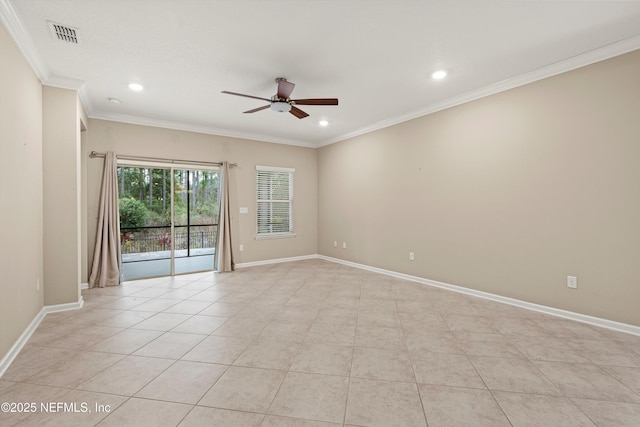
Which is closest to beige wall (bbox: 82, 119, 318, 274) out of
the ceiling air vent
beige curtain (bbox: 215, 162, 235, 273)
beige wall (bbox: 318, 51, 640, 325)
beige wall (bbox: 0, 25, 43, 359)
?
beige curtain (bbox: 215, 162, 235, 273)

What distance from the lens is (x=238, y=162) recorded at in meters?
6.02

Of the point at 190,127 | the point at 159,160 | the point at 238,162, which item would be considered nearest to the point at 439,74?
the point at 238,162

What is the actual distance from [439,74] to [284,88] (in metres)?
1.88

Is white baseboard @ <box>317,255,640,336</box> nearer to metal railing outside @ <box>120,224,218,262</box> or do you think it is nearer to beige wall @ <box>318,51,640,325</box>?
beige wall @ <box>318,51,640,325</box>

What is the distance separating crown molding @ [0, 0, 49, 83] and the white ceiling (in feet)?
0.04

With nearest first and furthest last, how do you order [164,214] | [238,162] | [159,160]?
[159,160] → [164,214] → [238,162]

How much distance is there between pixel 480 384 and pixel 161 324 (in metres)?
3.14

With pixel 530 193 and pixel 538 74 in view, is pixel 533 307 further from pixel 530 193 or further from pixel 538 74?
pixel 538 74

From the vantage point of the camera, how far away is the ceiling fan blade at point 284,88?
3.23 m

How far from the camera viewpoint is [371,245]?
224 inches

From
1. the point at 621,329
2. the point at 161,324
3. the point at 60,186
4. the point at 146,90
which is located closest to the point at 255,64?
the point at 146,90

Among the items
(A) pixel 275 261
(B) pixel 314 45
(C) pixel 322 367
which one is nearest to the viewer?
(C) pixel 322 367

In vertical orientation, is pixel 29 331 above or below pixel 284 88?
below

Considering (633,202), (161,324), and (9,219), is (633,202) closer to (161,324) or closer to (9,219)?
(161,324)
